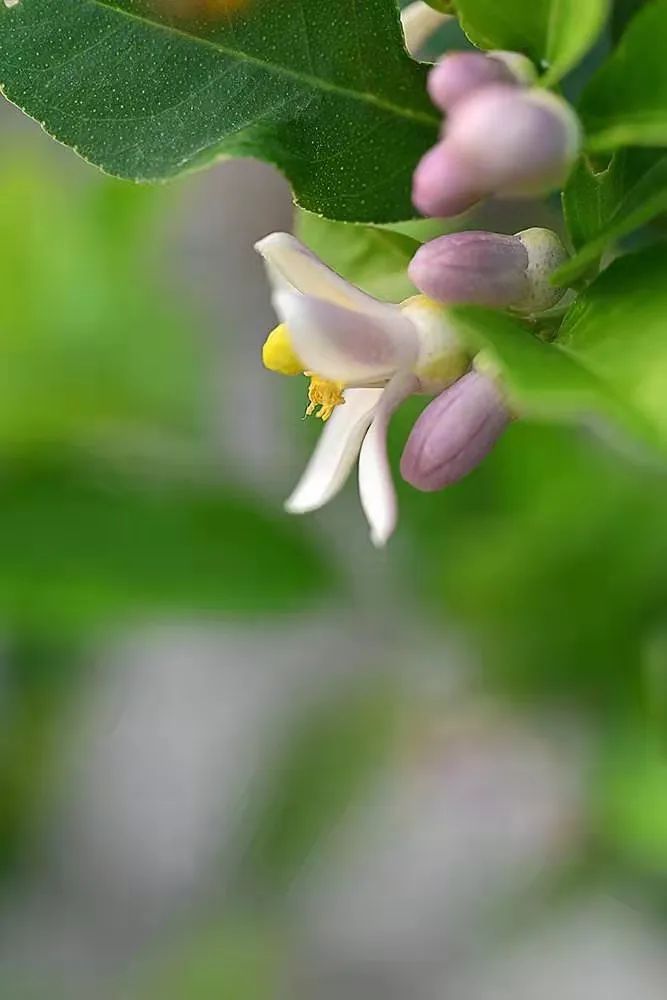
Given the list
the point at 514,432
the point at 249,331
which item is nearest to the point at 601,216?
the point at 514,432

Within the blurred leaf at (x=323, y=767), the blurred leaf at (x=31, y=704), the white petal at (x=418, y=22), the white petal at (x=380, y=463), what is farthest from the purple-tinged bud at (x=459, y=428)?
the blurred leaf at (x=31, y=704)

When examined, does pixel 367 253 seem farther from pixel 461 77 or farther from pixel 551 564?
pixel 551 564

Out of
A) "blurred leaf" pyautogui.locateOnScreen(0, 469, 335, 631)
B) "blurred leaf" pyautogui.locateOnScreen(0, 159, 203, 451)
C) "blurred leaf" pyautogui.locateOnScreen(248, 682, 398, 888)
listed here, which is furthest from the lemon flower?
"blurred leaf" pyautogui.locateOnScreen(248, 682, 398, 888)

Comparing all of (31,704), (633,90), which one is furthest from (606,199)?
(31,704)

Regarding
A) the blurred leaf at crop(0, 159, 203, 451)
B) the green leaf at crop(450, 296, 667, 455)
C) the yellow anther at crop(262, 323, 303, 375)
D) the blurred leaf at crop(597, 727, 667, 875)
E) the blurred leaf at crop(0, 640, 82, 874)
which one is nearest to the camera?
the green leaf at crop(450, 296, 667, 455)

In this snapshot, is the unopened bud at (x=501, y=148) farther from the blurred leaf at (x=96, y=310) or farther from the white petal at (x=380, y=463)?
the blurred leaf at (x=96, y=310)

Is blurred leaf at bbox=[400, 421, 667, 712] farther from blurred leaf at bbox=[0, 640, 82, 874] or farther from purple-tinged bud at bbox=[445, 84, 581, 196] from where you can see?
purple-tinged bud at bbox=[445, 84, 581, 196]

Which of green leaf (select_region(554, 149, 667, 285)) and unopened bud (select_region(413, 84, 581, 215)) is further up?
unopened bud (select_region(413, 84, 581, 215))
